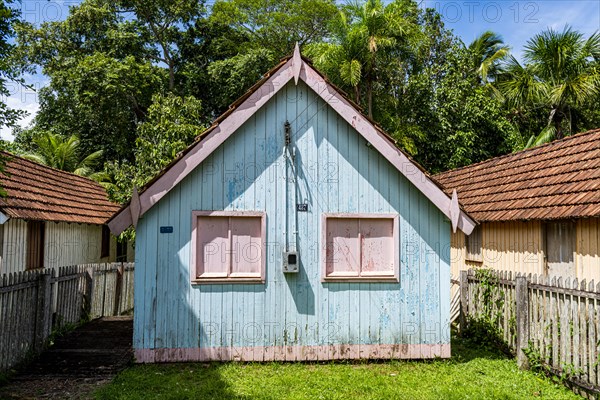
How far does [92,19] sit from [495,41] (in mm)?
25955

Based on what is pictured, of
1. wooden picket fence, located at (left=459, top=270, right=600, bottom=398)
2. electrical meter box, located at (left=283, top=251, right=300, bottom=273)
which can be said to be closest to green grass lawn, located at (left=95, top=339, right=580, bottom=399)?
wooden picket fence, located at (left=459, top=270, right=600, bottom=398)

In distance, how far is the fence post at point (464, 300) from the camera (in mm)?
11250

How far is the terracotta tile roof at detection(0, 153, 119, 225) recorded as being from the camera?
12.3 metres

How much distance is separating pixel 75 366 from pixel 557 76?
2432 centimetres

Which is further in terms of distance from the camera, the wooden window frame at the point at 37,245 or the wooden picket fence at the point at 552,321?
the wooden window frame at the point at 37,245

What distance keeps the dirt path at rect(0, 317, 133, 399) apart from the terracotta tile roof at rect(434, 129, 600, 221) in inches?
359

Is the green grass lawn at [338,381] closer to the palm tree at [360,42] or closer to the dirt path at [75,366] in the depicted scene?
the dirt path at [75,366]

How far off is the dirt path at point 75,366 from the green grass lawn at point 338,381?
45cm

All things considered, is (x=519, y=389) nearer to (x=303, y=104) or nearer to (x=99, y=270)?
(x=303, y=104)

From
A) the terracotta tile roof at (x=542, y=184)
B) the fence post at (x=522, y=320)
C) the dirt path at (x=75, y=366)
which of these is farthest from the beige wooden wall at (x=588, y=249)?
the dirt path at (x=75, y=366)

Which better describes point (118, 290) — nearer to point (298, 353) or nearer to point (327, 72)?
point (298, 353)

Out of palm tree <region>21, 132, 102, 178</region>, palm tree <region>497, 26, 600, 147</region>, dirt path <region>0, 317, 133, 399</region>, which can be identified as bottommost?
dirt path <region>0, 317, 133, 399</region>

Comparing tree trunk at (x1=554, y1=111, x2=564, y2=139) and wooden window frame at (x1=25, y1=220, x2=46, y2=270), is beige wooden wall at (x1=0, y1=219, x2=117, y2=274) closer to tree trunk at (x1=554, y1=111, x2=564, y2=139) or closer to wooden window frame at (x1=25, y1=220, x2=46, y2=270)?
wooden window frame at (x1=25, y1=220, x2=46, y2=270)

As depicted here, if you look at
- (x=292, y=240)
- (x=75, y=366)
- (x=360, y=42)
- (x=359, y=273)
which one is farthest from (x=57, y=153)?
(x=359, y=273)
